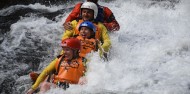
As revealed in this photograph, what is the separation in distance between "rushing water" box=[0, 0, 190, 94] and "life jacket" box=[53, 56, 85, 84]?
18 centimetres

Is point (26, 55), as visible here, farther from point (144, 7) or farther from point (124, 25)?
point (144, 7)

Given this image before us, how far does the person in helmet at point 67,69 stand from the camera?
6.18 meters

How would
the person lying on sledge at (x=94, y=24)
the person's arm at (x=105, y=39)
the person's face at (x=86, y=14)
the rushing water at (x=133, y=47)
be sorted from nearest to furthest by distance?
the rushing water at (x=133, y=47) < the person's arm at (x=105, y=39) < the person lying on sledge at (x=94, y=24) < the person's face at (x=86, y=14)

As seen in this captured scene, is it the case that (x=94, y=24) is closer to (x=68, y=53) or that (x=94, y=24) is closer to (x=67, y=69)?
(x=68, y=53)

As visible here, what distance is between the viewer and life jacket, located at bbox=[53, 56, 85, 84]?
244 inches

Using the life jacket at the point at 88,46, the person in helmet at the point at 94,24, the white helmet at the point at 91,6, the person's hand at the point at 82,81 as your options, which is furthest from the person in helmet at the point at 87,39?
the person's hand at the point at 82,81

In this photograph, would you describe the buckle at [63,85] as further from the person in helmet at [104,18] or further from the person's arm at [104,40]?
the person in helmet at [104,18]

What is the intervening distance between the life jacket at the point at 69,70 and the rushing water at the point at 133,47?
176 mm

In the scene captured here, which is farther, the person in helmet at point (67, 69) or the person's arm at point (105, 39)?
the person's arm at point (105, 39)

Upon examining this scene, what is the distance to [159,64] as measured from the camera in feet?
24.4

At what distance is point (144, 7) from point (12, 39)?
466 cm

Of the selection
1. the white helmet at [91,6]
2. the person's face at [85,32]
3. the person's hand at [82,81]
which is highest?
the white helmet at [91,6]

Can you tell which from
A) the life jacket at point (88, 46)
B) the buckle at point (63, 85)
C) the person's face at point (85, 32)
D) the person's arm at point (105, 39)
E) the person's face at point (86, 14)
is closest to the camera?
the buckle at point (63, 85)

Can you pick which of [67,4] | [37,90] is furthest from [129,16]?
[37,90]
